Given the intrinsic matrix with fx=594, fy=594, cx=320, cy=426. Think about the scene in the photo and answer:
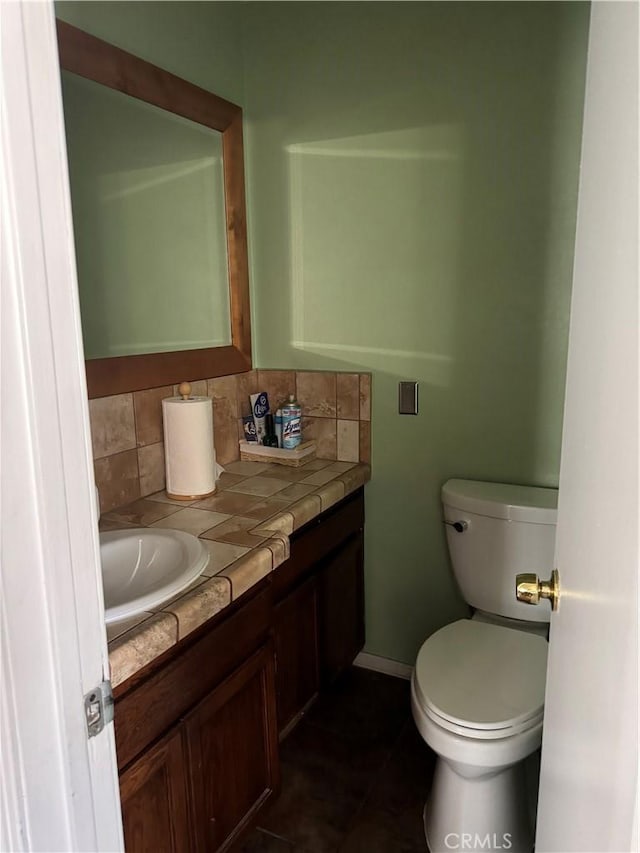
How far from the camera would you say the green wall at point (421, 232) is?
5.56 feet

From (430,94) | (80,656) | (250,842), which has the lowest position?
(250,842)

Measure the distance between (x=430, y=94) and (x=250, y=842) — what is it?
7.07ft

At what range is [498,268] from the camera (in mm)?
1774

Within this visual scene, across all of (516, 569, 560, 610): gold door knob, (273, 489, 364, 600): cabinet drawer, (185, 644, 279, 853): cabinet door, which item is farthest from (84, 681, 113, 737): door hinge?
(273, 489, 364, 600): cabinet drawer

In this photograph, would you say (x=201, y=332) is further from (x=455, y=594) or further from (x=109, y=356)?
(x=455, y=594)

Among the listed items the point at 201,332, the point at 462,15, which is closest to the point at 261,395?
the point at 201,332

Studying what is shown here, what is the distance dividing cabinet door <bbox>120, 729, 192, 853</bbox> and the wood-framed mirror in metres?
0.86

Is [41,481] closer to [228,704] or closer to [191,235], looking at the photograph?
[228,704]

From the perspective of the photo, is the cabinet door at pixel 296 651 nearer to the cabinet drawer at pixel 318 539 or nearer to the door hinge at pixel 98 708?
the cabinet drawer at pixel 318 539

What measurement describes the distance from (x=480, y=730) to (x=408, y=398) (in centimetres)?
100

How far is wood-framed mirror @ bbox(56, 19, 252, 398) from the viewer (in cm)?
144

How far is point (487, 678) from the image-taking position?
57.7 inches

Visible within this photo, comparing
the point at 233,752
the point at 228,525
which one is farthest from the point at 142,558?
the point at 233,752

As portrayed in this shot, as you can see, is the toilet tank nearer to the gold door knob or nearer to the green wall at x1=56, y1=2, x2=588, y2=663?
the green wall at x1=56, y1=2, x2=588, y2=663
